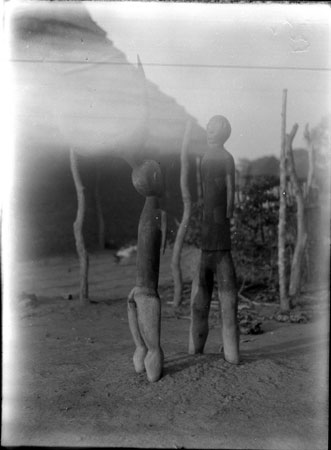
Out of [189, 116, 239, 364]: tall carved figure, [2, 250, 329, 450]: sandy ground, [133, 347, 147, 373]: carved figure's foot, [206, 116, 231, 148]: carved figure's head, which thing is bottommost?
[2, 250, 329, 450]: sandy ground

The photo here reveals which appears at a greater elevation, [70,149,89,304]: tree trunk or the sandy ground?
[70,149,89,304]: tree trunk

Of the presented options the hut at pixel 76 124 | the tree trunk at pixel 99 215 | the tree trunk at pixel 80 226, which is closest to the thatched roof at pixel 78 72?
the hut at pixel 76 124

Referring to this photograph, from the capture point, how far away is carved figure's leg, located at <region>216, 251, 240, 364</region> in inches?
171

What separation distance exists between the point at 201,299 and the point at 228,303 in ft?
0.85

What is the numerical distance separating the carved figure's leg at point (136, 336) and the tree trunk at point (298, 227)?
5.10 meters

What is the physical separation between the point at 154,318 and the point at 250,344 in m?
2.59

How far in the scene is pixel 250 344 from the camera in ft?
20.5

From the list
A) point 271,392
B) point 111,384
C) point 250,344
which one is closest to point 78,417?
point 111,384

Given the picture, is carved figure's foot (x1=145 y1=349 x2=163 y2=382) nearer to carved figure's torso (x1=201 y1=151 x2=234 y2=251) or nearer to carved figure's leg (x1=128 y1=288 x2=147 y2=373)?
carved figure's leg (x1=128 y1=288 x2=147 y2=373)

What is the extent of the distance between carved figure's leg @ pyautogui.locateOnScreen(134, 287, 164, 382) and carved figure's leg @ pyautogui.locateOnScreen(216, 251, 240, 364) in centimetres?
62

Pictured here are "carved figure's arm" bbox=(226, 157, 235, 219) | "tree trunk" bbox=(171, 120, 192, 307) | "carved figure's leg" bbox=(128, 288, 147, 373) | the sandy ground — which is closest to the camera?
the sandy ground

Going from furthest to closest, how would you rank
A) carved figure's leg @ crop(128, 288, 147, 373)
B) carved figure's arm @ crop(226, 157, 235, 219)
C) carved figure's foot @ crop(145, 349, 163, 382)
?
carved figure's arm @ crop(226, 157, 235, 219)
carved figure's leg @ crop(128, 288, 147, 373)
carved figure's foot @ crop(145, 349, 163, 382)

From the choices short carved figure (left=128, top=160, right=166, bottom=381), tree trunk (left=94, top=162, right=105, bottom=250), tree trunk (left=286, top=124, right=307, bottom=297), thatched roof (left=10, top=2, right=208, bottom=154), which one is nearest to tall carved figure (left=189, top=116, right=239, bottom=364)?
short carved figure (left=128, top=160, right=166, bottom=381)

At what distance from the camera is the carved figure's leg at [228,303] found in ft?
14.2
